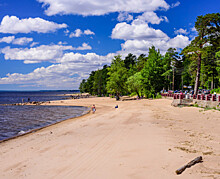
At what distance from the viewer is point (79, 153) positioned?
993cm

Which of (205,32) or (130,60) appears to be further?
(130,60)

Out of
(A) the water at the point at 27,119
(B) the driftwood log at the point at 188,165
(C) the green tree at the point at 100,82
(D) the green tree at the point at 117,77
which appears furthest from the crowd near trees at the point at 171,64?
(C) the green tree at the point at 100,82

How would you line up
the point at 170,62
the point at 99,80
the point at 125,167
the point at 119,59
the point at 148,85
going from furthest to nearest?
the point at 99,80
the point at 170,62
the point at 119,59
the point at 148,85
the point at 125,167

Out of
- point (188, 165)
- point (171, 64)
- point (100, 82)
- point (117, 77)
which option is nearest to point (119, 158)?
point (188, 165)

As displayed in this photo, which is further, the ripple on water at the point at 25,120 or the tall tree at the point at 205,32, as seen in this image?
the tall tree at the point at 205,32

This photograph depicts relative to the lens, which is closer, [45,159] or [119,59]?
[45,159]

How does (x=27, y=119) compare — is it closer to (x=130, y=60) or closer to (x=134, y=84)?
(x=134, y=84)

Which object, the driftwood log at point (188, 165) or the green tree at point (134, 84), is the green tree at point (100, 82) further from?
the driftwood log at point (188, 165)

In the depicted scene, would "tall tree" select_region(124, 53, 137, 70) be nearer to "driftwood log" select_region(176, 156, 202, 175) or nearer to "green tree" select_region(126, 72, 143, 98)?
"green tree" select_region(126, 72, 143, 98)

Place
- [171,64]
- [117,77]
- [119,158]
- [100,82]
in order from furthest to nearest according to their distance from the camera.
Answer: [100,82]
[171,64]
[117,77]
[119,158]

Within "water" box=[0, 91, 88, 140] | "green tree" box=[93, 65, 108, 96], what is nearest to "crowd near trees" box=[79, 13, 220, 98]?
"water" box=[0, 91, 88, 140]

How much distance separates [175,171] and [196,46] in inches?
1142

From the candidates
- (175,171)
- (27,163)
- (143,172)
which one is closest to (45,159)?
(27,163)

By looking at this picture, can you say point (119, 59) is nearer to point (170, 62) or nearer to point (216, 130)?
point (170, 62)
